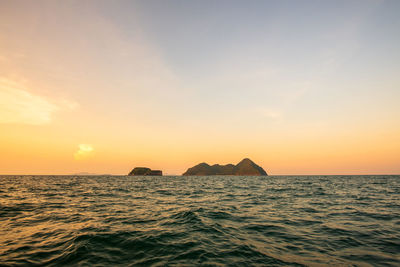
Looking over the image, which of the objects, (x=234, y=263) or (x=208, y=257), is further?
(x=208, y=257)

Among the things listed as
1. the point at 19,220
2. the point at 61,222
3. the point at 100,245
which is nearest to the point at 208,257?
the point at 100,245

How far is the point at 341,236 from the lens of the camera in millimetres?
10133

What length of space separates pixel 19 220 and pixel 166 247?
11.5m

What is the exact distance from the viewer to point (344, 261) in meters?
7.28

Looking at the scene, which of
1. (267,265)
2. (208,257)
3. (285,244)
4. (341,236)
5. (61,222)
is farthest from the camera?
(61,222)

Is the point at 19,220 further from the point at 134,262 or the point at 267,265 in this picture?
the point at 267,265

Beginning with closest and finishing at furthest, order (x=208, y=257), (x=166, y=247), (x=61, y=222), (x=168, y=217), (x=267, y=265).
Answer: (x=267, y=265) → (x=208, y=257) → (x=166, y=247) → (x=61, y=222) → (x=168, y=217)

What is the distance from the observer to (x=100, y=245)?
338 inches

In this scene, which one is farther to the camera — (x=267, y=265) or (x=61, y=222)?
(x=61, y=222)

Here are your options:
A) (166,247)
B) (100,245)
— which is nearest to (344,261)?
(166,247)

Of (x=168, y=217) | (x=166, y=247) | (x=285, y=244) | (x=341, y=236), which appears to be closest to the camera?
(x=166, y=247)

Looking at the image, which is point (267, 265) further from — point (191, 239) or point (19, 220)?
point (19, 220)

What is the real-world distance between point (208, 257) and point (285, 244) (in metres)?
3.95

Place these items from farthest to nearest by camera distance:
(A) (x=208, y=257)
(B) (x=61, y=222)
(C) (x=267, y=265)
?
(B) (x=61, y=222) < (A) (x=208, y=257) < (C) (x=267, y=265)
